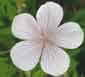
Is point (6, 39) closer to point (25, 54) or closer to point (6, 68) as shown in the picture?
point (6, 68)

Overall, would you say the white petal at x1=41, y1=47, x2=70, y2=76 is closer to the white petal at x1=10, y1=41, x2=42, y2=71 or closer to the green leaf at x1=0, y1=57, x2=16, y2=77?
the white petal at x1=10, y1=41, x2=42, y2=71

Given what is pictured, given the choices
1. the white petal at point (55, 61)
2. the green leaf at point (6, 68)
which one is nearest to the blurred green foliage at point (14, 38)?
the green leaf at point (6, 68)

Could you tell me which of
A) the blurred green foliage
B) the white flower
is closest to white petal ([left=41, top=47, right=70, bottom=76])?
the white flower

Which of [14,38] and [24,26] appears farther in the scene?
[14,38]

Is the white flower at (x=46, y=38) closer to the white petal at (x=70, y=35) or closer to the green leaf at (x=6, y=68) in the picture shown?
the white petal at (x=70, y=35)

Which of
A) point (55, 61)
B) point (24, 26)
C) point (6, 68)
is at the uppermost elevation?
point (24, 26)

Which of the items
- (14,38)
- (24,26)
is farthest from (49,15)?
(14,38)

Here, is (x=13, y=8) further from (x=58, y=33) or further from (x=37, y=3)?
(x=58, y=33)

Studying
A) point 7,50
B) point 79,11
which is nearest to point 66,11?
point 79,11
